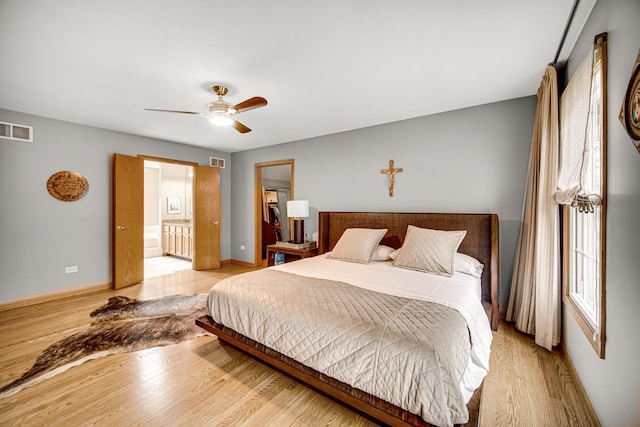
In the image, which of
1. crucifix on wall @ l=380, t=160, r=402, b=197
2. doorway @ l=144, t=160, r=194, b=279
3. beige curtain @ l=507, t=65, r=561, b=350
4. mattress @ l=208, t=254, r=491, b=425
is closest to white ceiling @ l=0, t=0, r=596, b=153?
beige curtain @ l=507, t=65, r=561, b=350

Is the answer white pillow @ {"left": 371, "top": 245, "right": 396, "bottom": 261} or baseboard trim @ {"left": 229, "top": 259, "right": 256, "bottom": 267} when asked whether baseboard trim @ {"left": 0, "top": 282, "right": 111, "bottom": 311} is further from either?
white pillow @ {"left": 371, "top": 245, "right": 396, "bottom": 261}

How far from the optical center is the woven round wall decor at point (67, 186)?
3.73 m

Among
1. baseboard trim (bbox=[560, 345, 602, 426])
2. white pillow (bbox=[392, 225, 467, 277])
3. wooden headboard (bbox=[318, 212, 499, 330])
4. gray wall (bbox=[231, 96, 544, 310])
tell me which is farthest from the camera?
gray wall (bbox=[231, 96, 544, 310])

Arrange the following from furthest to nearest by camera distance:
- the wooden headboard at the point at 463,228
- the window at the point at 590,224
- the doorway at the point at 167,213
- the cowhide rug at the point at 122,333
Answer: the doorway at the point at 167,213 → the wooden headboard at the point at 463,228 → the cowhide rug at the point at 122,333 → the window at the point at 590,224

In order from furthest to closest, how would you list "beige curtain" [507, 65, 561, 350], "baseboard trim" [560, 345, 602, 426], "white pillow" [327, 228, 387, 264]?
1. "white pillow" [327, 228, 387, 264]
2. "beige curtain" [507, 65, 561, 350]
3. "baseboard trim" [560, 345, 602, 426]

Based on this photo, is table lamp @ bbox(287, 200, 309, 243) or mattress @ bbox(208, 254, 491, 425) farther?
table lamp @ bbox(287, 200, 309, 243)

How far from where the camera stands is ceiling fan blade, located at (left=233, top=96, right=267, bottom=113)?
7.86 ft

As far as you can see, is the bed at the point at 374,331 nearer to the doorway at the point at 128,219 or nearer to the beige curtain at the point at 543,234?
the beige curtain at the point at 543,234

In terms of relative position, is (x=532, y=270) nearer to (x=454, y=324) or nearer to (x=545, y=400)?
(x=545, y=400)

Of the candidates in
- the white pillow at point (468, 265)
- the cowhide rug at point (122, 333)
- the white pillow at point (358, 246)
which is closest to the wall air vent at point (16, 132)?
the cowhide rug at point (122, 333)

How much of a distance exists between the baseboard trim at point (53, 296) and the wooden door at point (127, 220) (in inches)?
9.1

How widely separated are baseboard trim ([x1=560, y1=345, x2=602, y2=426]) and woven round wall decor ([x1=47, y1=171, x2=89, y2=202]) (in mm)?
6022

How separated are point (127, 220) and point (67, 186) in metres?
0.88

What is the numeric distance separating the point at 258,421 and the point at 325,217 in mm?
3032
